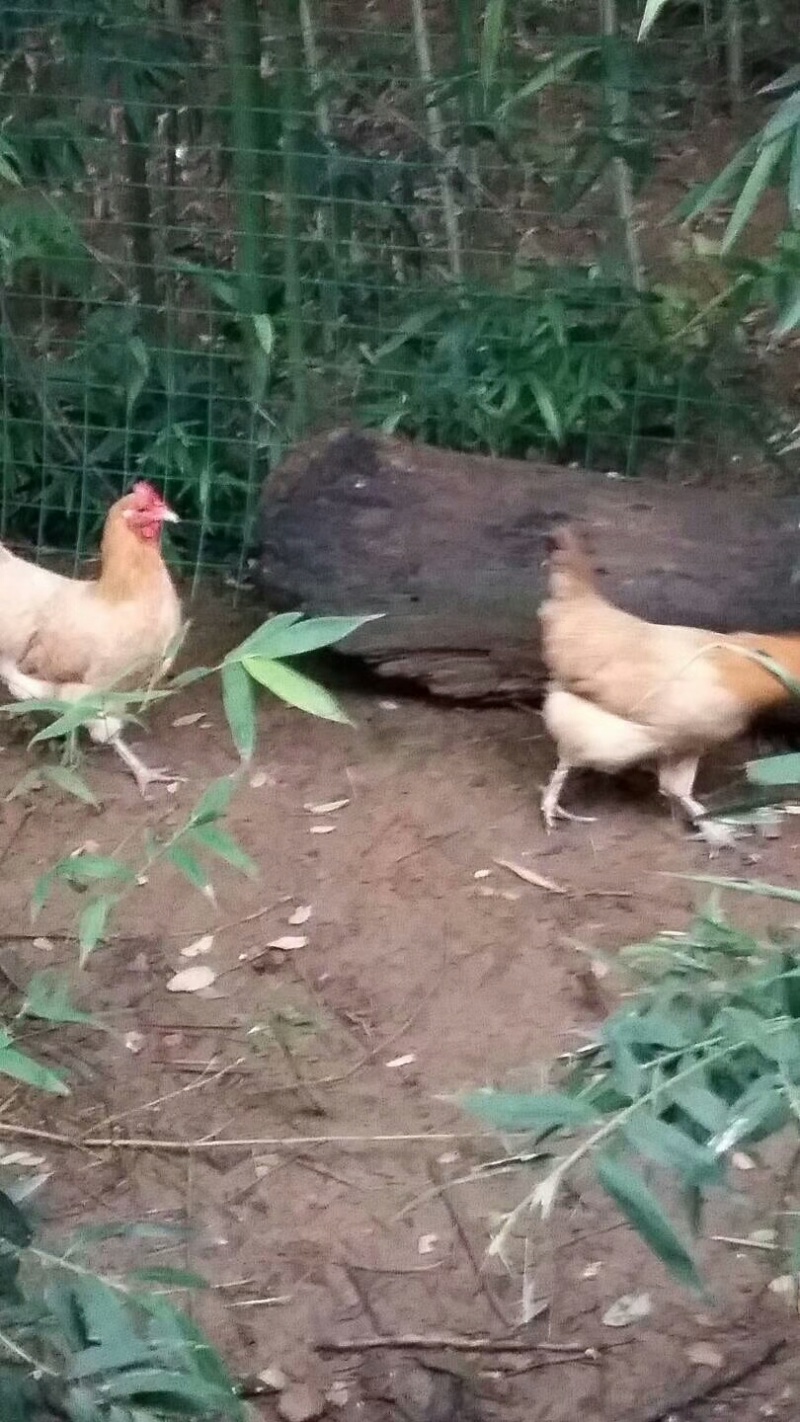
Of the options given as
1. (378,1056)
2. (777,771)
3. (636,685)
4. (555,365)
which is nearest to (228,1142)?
(378,1056)

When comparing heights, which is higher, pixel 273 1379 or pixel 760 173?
pixel 760 173

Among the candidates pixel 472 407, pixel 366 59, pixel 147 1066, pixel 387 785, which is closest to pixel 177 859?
pixel 147 1066

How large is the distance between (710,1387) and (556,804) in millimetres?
1328

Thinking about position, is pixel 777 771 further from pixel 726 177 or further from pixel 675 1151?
pixel 726 177

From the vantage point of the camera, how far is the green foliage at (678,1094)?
991 millimetres

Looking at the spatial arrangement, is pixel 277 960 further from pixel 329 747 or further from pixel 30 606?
pixel 30 606

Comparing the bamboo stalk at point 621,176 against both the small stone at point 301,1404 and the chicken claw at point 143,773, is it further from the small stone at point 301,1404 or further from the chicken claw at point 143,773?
the small stone at point 301,1404

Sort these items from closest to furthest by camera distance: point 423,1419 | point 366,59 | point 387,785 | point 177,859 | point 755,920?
point 177,859
point 423,1419
point 755,920
point 387,785
point 366,59

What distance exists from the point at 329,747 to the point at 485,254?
1.48m

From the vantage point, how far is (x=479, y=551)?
3160mm

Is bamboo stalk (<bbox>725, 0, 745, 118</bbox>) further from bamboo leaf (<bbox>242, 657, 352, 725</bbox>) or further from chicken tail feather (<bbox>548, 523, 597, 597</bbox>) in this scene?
bamboo leaf (<bbox>242, 657, 352, 725</bbox>)

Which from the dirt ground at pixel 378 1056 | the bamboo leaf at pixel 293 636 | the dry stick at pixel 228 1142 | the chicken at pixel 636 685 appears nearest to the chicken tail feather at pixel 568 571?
the chicken at pixel 636 685

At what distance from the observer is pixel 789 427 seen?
385 cm

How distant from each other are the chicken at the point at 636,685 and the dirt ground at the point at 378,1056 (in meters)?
0.21
